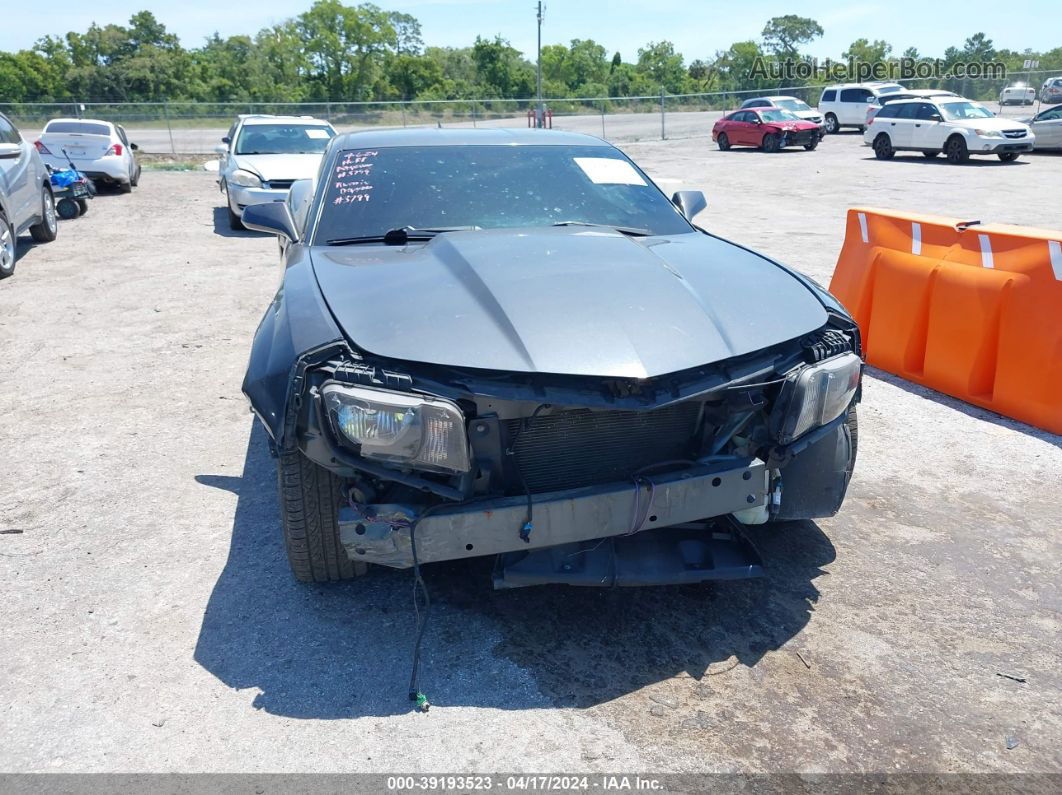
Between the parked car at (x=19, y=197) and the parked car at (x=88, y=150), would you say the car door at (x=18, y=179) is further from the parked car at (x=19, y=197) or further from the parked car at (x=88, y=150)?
the parked car at (x=88, y=150)

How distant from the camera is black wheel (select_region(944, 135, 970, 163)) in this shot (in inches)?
853

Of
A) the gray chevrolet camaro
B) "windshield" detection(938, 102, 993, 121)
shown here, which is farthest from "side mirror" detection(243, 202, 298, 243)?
"windshield" detection(938, 102, 993, 121)

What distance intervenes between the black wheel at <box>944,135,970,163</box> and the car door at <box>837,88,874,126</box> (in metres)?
11.3

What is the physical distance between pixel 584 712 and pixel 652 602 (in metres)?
0.72

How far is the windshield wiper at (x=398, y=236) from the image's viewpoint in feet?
12.4

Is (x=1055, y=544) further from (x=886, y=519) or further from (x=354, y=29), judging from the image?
(x=354, y=29)

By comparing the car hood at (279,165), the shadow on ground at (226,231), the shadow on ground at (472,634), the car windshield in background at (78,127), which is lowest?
the shadow on ground at (472,634)

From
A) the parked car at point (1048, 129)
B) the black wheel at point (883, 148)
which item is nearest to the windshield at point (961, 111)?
the black wheel at point (883, 148)

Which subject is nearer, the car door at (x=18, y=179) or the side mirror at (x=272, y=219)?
the side mirror at (x=272, y=219)

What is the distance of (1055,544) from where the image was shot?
374cm

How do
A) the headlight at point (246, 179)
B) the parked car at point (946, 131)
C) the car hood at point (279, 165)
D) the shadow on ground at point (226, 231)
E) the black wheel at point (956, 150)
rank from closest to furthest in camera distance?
the headlight at point (246, 179), the car hood at point (279, 165), the shadow on ground at point (226, 231), the parked car at point (946, 131), the black wheel at point (956, 150)

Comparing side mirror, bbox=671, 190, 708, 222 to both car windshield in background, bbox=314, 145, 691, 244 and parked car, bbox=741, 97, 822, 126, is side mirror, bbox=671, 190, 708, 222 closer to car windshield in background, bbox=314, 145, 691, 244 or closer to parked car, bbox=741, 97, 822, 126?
car windshield in background, bbox=314, 145, 691, 244

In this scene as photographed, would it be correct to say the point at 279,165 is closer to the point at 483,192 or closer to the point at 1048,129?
the point at 483,192

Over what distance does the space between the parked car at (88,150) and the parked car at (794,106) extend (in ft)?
67.0
